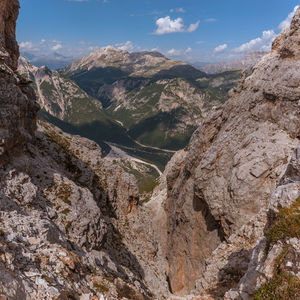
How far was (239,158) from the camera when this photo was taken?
33.3 m

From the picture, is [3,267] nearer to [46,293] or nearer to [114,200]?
[46,293]

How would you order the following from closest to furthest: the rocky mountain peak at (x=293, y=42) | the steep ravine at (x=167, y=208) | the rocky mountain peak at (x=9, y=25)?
the steep ravine at (x=167, y=208)
the rocky mountain peak at (x=293, y=42)
the rocky mountain peak at (x=9, y=25)

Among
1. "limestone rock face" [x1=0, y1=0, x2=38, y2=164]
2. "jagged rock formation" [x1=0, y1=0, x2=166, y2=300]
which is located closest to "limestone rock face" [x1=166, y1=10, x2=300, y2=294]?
"jagged rock formation" [x1=0, y1=0, x2=166, y2=300]

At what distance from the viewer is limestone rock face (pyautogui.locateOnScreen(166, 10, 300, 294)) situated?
30172mm

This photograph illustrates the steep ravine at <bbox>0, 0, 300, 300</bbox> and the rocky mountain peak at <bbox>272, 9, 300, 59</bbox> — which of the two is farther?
the rocky mountain peak at <bbox>272, 9, 300, 59</bbox>

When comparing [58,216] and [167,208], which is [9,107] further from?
[167,208]

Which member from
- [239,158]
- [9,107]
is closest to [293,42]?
[239,158]

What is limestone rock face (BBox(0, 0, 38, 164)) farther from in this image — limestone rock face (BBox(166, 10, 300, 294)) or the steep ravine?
limestone rock face (BBox(166, 10, 300, 294))

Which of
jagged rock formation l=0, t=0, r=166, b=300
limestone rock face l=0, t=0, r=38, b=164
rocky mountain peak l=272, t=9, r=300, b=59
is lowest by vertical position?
jagged rock formation l=0, t=0, r=166, b=300

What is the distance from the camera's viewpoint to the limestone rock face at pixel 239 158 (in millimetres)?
30172

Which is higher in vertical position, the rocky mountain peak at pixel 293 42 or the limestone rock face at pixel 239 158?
the rocky mountain peak at pixel 293 42

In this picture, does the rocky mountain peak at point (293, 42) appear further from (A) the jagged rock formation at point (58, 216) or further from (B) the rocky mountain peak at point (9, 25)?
(B) the rocky mountain peak at point (9, 25)

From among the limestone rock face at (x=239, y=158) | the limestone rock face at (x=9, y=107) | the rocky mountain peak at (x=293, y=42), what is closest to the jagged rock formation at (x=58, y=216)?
the limestone rock face at (x=9, y=107)

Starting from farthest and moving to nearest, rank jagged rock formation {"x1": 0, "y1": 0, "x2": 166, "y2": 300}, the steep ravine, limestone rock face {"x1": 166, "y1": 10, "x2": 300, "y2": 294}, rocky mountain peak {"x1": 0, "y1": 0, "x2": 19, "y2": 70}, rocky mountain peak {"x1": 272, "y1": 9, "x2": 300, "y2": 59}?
rocky mountain peak {"x1": 0, "y1": 0, "x2": 19, "y2": 70} < rocky mountain peak {"x1": 272, "y1": 9, "x2": 300, "y2": 59} < limestone rock face {"x1": 166, "y1": 10, "x2": 300, "y2": 294} < jagged rock formation {"x1": 0, "y1": 0, "x2": 166, "y2": 300} < the steep ravine
